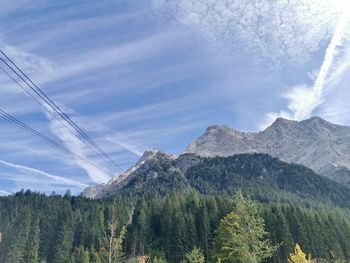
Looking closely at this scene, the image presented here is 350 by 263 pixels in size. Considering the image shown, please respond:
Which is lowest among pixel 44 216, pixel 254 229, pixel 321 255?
pixel 254 229

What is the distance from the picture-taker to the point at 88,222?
185250mm

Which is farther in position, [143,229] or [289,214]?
[143,229]

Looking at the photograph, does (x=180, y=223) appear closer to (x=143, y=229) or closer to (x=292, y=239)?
(x=143, y=229)

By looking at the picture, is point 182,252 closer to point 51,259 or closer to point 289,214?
point 289,214

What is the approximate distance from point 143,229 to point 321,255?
2531 inches

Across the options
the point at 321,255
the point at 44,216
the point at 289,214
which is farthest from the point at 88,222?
the point at 321,255

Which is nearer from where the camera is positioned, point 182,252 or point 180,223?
point 182,252

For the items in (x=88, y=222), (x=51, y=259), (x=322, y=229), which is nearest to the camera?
(x=322, y=229)

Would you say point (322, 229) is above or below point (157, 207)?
below

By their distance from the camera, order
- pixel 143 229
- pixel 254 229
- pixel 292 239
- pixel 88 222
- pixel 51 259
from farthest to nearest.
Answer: pixel 88 222 → pixel 51 259 → pixel 143 229 → pixel 292 239 → pixel 254 229

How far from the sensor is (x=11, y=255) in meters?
137

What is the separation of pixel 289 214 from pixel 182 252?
4054 centimetres

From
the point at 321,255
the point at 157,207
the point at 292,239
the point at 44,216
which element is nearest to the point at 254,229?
the point at 292,239

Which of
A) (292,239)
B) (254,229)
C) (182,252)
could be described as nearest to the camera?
(254,229)
